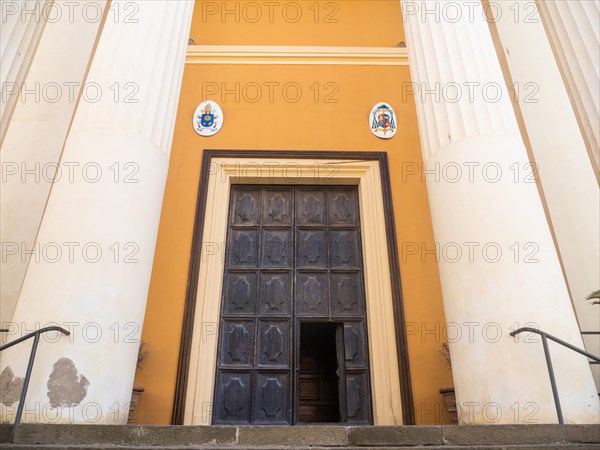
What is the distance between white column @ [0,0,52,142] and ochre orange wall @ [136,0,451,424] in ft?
12.1

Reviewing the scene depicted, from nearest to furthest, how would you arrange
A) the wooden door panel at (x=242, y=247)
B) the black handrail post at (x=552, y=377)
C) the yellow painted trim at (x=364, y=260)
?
the black handrail post at (x=552, y=377) → the yellow painted trim at (x=364, y=260) → the wooden door panel at (x=242, y=247)

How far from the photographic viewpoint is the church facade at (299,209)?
132 inches

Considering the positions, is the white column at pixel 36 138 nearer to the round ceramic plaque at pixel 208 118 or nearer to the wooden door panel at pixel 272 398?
the round ceramic plaque at pixel 208 118

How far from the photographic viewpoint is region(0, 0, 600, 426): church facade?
3355mm

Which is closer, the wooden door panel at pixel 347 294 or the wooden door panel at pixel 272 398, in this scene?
the wooden door panel at pixel 272 398

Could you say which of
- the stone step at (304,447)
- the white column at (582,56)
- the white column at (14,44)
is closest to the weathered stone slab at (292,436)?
the stone step at (304,447)

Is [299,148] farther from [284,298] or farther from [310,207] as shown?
[284,298]

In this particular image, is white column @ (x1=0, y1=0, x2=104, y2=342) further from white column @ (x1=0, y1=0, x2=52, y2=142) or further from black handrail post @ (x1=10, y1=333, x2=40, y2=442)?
white column @ (x1=0, y1=0, x2=52, y2=142)

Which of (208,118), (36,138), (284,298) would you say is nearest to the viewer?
(36,138)

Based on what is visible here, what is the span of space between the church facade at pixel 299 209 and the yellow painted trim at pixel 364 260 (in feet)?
0.09

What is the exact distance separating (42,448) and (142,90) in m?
2.74

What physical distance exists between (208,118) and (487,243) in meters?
5.05

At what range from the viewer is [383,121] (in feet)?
24.8

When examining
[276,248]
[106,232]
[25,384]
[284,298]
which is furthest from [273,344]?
[25,384]
